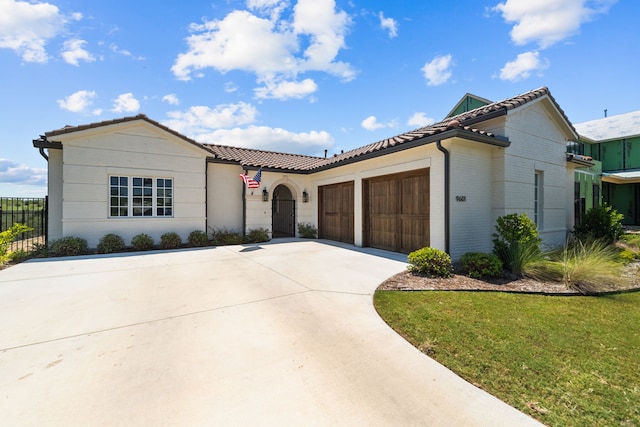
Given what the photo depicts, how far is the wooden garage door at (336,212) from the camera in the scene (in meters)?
11.5

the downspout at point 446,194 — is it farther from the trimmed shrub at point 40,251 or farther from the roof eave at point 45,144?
the roof eave at point 45,144

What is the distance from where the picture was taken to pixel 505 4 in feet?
22.4

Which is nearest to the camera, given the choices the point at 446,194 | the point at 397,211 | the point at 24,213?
the point at 446,194

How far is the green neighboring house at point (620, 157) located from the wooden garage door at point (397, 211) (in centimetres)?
1740

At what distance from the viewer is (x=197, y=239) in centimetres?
1092

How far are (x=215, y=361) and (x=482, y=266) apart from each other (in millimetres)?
5978

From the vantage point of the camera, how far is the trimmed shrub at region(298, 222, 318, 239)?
44.3ft

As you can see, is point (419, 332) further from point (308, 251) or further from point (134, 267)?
point (134, 267)

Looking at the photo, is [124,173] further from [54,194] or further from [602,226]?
[602,226]

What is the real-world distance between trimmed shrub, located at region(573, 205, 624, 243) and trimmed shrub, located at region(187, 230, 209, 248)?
14.8 metres

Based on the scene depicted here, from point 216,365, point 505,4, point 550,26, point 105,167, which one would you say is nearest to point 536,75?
point 550,26

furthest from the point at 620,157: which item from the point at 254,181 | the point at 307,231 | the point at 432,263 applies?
the point at 254,181

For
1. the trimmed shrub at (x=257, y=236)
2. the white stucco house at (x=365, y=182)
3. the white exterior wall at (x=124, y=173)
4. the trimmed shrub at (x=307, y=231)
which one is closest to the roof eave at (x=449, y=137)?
the white stucco house at (x=365, y=182)

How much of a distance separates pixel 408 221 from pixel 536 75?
7868mm
